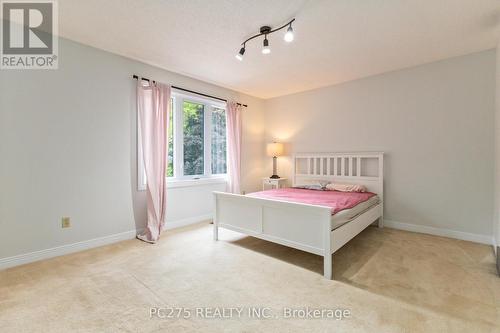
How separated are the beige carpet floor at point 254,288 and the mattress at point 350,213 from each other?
17.3 inches

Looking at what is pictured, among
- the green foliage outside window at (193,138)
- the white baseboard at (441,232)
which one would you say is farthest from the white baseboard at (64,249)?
the white baseboard at (441,232)

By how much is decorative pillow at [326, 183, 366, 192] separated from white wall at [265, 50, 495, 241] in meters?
0.45

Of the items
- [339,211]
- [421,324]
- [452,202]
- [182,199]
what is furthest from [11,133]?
[452,202]

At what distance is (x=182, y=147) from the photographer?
382 centimetres

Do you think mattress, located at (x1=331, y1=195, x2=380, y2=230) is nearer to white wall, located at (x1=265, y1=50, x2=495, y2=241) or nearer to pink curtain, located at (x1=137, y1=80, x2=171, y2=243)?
white wall, located at (x1=265, y1=50, x2=495, y2=241)

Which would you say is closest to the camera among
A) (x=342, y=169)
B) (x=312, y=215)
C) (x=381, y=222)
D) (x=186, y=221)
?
(x=312, y=215)

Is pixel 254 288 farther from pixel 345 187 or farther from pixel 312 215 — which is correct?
pixel 345 187

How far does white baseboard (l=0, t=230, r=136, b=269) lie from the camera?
2381mm

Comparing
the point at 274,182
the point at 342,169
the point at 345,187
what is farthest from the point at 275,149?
the point at 345,187

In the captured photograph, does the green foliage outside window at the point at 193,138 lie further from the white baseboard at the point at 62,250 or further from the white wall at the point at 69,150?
the white baseboard at the point at 62,250

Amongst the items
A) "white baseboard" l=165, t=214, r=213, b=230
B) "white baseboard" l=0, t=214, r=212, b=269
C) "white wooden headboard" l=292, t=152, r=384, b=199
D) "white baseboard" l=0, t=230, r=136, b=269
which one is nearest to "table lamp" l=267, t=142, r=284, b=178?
"white wooden headboard" l=292, t=152, r=384, b=199

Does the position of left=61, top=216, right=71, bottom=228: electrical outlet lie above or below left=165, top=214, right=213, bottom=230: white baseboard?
above
